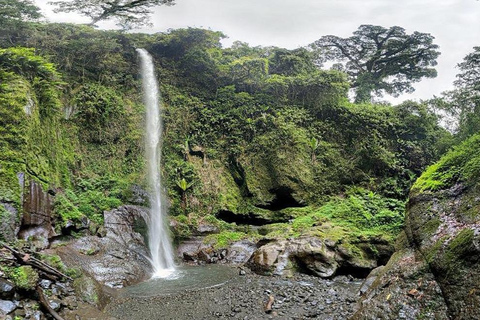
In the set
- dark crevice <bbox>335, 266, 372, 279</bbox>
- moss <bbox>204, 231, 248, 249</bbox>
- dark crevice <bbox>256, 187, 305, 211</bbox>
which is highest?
dark crevice <bbox>256, 187, 305, 211</bbox>

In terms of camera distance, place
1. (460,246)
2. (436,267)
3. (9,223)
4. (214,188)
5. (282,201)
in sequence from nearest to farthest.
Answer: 1. (460,246)
2. (436,267)
3. (9,223)
4. (214,188)
5. (282,201)

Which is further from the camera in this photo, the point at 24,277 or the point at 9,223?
the point at 9,223

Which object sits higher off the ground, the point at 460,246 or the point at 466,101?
the point at 466,101

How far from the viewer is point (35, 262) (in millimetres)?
5742

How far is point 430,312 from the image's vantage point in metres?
3.75

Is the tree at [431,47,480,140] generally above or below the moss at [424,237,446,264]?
above

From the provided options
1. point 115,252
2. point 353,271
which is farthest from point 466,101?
point 115,252

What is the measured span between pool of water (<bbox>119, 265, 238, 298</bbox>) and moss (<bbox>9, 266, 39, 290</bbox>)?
2506mm

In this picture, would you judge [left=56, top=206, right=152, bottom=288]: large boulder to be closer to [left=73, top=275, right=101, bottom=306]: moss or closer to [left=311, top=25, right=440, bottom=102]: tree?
[left=73, top=275, right=101, bottom=306]: moss

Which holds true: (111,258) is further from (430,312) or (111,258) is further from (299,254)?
(430,312)

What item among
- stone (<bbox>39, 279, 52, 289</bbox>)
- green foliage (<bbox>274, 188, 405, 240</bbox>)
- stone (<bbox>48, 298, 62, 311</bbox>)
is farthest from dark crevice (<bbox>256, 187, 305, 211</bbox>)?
stone (<bbox>48, 298, 62, 311</bbox>)

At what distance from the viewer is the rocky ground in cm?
585

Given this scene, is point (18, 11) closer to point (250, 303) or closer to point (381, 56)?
point (250, 303)

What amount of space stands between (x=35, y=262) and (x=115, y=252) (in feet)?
12.3
